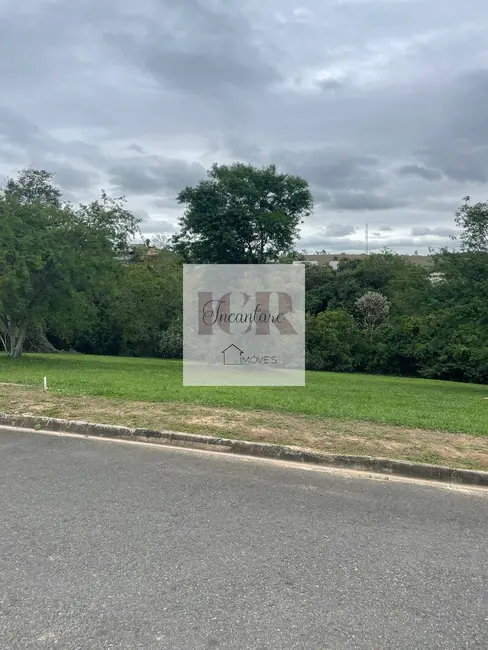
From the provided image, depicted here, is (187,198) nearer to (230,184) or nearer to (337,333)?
(230,184)

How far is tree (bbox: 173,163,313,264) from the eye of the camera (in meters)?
19.5

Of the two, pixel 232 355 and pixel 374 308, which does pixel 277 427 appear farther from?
pixel 374 308

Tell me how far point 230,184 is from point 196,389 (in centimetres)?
→ 1158

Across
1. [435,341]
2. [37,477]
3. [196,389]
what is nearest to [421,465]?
A: [37,477]

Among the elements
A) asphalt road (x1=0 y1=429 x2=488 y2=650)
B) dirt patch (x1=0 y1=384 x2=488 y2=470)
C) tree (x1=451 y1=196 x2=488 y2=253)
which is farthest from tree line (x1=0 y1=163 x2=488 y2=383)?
asphalt road (x1=0 y1=429 x2=488 y2=650)

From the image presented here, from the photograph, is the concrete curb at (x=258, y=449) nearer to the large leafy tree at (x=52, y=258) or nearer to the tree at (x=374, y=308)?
the large leafy tree at (x=52, y=258)

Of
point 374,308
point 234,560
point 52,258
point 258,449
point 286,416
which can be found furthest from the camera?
point 374,308

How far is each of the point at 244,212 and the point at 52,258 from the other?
24.8 feet

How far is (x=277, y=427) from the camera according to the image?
6.77 metres

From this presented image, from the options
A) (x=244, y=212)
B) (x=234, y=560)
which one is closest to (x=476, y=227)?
(x=244, y=212)

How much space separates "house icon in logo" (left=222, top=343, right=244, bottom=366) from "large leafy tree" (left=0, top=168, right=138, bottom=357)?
5.90 metres

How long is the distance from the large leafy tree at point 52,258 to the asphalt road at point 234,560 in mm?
12284

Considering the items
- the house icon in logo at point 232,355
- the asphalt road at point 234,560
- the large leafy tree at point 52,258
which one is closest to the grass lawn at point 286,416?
the asphalt road at point 234,560

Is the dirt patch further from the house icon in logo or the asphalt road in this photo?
the house icon in logo
